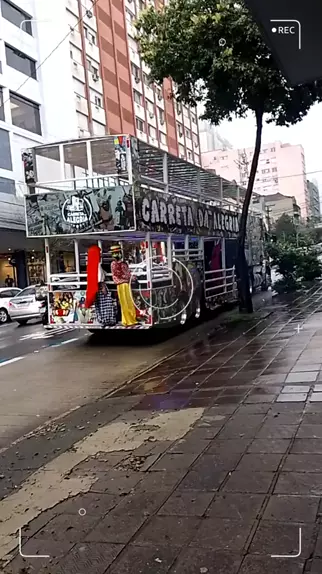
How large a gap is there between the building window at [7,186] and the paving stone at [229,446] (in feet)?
78.7

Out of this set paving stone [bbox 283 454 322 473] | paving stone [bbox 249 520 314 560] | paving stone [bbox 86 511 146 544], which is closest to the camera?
paving stone [bbox 249 520 314 560]

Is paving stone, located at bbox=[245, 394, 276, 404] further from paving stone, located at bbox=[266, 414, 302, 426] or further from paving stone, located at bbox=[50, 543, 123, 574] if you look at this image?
paving stone, located at bbox=[50, 543, 123, 574]

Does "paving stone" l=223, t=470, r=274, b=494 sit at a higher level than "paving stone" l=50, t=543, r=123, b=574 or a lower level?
higher

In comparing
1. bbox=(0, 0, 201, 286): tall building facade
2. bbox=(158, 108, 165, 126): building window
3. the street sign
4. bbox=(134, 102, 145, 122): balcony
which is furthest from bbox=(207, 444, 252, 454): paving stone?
bbox=(158, 108, 165, 126): building window

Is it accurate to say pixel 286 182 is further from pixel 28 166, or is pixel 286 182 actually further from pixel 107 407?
pixel 107 407

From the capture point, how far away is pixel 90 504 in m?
3.70

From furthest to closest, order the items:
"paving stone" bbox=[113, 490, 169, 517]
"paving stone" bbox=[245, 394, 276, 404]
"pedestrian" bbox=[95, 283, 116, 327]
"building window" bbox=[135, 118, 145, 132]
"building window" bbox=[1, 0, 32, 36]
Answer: "building window" bbox=[135, 118, 145, 132] < "building window" bbox=[1, 0, 32, 36] < "pedestrian" bbox=[95, 283, 116, 327] < "paving stone" bbox=[245, 394, 276, 404] < "paving stone" bbox=[113, 490, 169, 517]

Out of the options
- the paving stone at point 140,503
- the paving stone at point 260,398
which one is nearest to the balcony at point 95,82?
the paving stone at point 260,398

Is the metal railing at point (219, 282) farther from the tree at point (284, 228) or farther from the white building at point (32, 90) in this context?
the white building at point (32, 90)

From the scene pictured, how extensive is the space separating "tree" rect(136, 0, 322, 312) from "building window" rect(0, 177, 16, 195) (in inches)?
573

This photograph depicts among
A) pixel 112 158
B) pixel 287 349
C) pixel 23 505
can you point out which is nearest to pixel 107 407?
pixel 23 505

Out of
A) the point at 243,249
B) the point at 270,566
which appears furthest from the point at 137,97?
the point at 270,566

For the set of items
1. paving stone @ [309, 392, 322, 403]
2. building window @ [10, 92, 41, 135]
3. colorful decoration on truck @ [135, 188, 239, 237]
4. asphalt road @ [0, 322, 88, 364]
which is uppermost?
building window @ [10, 92, 41, 135]

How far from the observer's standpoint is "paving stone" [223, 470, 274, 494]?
361 centimetres
